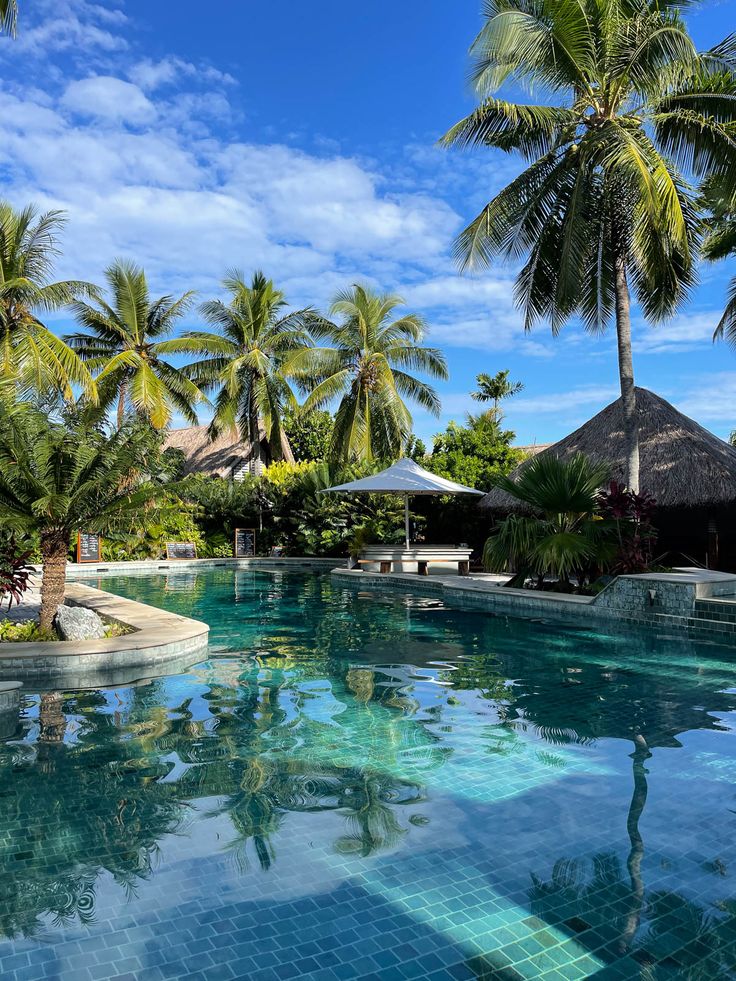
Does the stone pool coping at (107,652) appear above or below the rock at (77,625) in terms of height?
below

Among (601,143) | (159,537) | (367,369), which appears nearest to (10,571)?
(601,143)

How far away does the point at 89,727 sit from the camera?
549 cm

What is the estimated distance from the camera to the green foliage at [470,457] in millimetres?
20172

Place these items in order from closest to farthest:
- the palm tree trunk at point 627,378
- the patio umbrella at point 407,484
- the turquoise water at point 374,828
→ the turquoise water at point 374,828
the palm tree trunk at point 627,378
the patio umbrella at point 407,484

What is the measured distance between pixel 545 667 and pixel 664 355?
24728 millimetres

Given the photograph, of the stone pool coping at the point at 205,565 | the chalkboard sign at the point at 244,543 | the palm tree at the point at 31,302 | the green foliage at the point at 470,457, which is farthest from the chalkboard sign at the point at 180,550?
the green foliage at the point at 470,457

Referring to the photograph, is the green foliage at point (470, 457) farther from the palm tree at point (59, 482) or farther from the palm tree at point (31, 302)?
the palm tree at point (59, 482)

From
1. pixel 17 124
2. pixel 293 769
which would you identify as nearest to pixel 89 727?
pixel 293 769

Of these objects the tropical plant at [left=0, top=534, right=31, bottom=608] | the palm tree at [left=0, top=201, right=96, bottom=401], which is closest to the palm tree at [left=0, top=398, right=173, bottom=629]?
the tropical plant at [left=0, top=534, right=31, bottom=608]

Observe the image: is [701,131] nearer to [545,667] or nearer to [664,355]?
[545,667]

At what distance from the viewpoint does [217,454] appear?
32812mm

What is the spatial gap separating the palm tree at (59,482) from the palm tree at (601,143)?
9.03 m

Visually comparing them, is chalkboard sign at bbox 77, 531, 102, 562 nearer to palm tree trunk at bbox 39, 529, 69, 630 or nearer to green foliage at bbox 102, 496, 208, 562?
green foliage at bbox 102, 496, 208, 562


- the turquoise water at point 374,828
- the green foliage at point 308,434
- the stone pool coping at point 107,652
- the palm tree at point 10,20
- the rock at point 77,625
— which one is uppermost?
the palm tree at point 10,20
